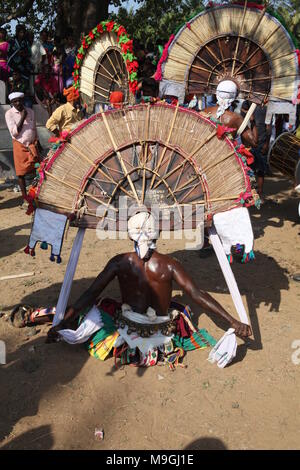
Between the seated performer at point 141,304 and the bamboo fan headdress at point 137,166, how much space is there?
255 mm

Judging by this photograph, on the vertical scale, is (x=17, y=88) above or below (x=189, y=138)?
above

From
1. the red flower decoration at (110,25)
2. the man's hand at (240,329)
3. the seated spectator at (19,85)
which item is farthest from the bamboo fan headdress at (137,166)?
the seated spectator at (19,85)

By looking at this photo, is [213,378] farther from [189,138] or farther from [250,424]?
[189,138]

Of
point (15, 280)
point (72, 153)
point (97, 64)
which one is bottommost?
point (15, 280)

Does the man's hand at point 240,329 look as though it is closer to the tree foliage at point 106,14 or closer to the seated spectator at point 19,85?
the tree foliage at point 106,14

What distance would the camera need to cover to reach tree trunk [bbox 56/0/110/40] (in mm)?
11352

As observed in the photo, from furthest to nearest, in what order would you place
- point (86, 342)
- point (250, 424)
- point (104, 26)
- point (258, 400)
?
1. point (104, 26)
2. point (86, 342)
3. point (258, 400)
4. point (250, 424)

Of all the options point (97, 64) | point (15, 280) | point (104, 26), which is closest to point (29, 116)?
point (97, 64)

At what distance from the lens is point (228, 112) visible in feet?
17.7

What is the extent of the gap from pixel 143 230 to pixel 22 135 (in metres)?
4.69

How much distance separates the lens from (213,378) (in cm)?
363

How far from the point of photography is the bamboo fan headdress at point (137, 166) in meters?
3.64

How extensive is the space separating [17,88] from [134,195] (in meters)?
6.80

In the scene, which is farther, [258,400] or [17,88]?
[17,88]
